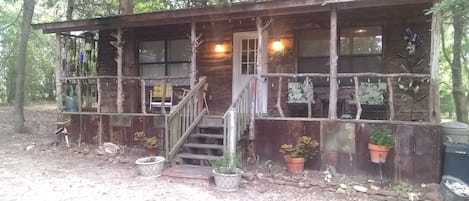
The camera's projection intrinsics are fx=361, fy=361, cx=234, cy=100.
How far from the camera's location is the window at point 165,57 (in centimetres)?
926

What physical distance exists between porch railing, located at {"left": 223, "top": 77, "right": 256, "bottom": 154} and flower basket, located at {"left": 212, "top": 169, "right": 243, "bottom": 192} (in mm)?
560

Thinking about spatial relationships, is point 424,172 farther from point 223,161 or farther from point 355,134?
point 223,161

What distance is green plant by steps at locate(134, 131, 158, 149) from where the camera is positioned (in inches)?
272

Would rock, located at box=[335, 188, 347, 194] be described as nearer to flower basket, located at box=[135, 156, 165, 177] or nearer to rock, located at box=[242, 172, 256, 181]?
rock, located at box=[242, 172, 256, 181]

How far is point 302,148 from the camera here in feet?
19.3

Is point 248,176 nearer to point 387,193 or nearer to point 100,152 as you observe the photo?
point 387,193

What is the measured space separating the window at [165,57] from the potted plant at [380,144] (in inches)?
202

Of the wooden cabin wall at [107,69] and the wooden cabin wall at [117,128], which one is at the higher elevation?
the wooden cabin wall at [107,69]

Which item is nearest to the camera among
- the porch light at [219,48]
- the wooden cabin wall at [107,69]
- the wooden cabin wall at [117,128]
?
the wooden cabin wall at [117,128]

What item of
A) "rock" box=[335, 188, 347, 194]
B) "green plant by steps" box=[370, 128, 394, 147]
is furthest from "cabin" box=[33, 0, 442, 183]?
"rock" box=[335, 188, 347, 194]

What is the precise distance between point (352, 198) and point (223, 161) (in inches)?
75.1

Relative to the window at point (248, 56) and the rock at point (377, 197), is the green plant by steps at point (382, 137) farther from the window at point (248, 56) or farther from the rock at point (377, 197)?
the window at point (248, 56)

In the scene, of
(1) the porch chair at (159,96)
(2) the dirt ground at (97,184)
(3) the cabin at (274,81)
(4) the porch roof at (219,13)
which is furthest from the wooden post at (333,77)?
(1) the porch chair at (159,96)

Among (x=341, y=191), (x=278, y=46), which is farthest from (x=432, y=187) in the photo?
(x=278, y=46)
